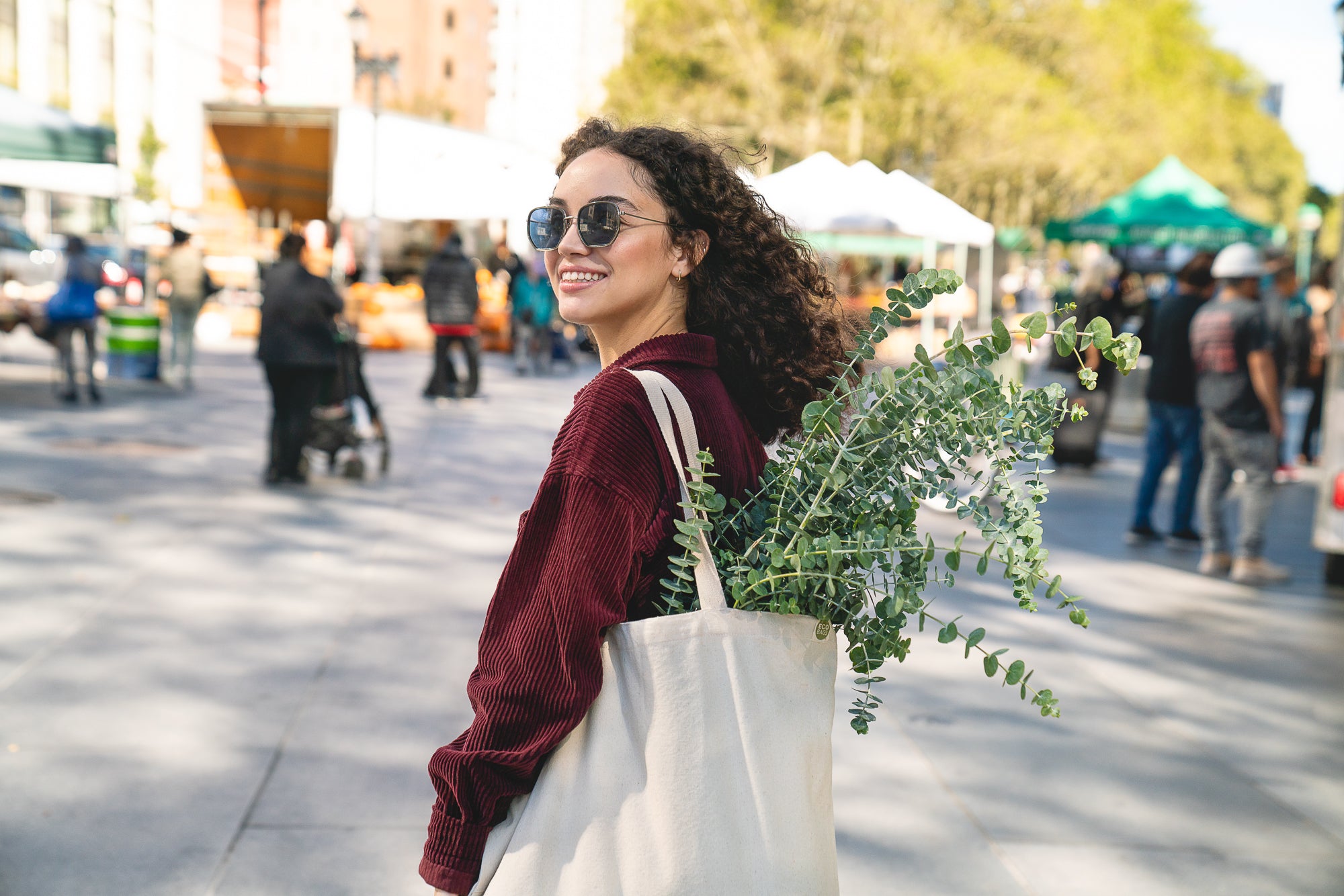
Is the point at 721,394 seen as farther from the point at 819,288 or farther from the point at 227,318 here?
the point at 227,318

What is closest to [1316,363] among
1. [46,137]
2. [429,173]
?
[429,173]

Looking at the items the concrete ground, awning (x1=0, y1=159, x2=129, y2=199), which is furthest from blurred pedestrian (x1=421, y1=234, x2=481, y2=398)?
awning (x1=0, y1=159, x2=129, y2=199)

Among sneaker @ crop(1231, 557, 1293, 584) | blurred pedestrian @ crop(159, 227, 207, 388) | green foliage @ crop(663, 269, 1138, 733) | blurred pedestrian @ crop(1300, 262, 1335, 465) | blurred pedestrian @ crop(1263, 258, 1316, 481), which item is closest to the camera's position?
green foliage @ crop(663, 269, 1138, 733)

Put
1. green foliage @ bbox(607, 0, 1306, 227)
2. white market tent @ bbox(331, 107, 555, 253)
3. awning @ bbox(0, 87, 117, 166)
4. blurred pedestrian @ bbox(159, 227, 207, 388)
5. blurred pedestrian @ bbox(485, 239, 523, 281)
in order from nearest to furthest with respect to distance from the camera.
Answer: white market tent @ bbox(331, 107, 555, 253), awning @ bbox(0, 87, 117, 166), blurred pedestrian @ bbox(159, 227, 207, 388), blurred pedestrian @ bbox(485, 239, 523, 281), green foliage @ bbox(607, 0, 1306, 227)

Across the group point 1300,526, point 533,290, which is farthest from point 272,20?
point 1300,526

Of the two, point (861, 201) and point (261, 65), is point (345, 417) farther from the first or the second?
point (261, 65)

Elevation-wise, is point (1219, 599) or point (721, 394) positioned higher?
point (721, 394)

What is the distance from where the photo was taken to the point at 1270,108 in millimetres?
111438

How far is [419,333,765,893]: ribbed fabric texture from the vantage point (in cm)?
166

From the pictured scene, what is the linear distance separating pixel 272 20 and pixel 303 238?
8184cm

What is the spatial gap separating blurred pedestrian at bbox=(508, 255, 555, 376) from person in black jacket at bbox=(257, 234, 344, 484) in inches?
413

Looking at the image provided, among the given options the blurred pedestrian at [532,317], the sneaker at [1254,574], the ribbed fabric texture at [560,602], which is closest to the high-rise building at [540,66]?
the blurred pedestrian at [532,317]

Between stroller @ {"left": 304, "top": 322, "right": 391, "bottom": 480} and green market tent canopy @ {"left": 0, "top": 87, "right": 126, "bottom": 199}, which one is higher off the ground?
green market tent canopy @ {"left": 0, "top": 87, "right": 126, "bottom": 199}

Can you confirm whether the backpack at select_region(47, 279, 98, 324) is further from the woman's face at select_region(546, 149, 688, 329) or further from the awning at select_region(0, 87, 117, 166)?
the woman's face at select_region(546, 149, 688, 329)
